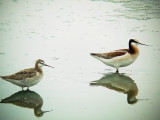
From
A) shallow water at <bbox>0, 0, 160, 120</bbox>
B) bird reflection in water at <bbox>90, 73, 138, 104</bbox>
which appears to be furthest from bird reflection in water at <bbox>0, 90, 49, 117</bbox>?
bird reflection in water at <bbox>90, 73, 138, 104</bbox>

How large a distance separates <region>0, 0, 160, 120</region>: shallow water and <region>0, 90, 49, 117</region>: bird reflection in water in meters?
0.02

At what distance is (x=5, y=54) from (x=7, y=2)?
8.30m

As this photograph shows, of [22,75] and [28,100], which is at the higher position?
[22,75]

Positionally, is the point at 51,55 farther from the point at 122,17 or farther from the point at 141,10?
the point at 141,10

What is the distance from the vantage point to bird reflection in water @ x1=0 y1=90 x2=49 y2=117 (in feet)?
21.2

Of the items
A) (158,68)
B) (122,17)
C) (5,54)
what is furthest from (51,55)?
(122,17)

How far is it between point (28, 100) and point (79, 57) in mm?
3621

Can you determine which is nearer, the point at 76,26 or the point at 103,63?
the point at 103,63

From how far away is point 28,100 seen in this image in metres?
6.82

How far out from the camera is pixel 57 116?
20.2 feet

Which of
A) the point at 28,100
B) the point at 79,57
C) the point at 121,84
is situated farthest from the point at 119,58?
the point at 28,100

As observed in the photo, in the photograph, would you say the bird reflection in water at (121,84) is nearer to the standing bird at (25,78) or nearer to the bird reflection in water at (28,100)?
the standing bird at (25,78)

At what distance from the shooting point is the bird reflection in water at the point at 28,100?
6452 mm

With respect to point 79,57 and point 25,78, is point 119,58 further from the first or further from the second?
point 25,78
